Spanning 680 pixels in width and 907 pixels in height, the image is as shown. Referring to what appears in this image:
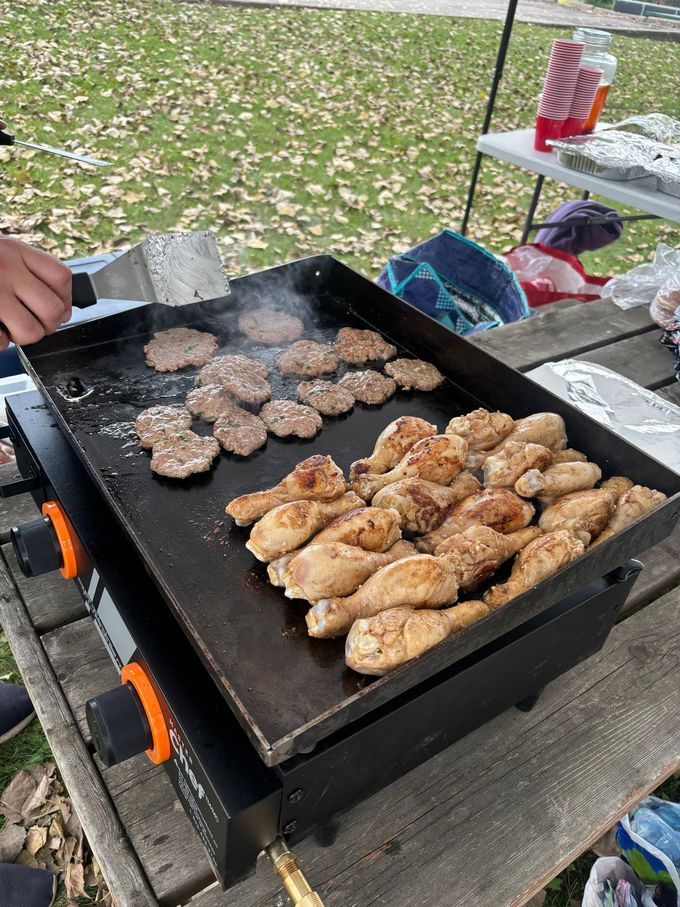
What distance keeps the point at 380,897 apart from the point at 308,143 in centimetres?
874

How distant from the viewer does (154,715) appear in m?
1.28

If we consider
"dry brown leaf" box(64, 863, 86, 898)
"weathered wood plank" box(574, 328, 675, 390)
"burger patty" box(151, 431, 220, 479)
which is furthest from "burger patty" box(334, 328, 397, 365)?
"dry brown leaf" box(64, 863, 86, 898)

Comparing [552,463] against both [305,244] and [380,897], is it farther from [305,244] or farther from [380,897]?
[305,244]

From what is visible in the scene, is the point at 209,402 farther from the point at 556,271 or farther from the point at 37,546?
the point at 556,271

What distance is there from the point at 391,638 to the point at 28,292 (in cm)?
131

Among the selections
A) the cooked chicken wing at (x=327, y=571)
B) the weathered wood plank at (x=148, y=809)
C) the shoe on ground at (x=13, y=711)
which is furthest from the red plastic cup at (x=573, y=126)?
the shoe on ground at (x=13, y=711)

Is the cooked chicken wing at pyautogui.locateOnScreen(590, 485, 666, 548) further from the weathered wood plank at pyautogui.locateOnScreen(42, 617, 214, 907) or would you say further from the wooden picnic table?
the weathered wood plank at pyautogui.locateOnScreen(42, 617, 214, 907)

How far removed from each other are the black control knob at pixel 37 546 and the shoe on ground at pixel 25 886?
4.01 ft

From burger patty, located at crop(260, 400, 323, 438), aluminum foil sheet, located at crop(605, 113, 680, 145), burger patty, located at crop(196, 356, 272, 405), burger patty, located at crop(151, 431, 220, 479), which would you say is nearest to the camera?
burger patty, located at crop(151, 431, 220, 479)

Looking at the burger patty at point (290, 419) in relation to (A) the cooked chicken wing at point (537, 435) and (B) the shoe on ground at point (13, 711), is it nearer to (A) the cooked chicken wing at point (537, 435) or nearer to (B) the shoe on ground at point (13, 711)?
(A) the cooked chicken wing at point (537, 435)

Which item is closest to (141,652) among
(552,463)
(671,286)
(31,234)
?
(552,463)

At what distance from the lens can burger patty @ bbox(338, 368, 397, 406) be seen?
2230 mm

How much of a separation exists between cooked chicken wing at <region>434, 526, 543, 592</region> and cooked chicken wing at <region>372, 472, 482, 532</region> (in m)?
0.12

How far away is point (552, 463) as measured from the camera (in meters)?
1.85
